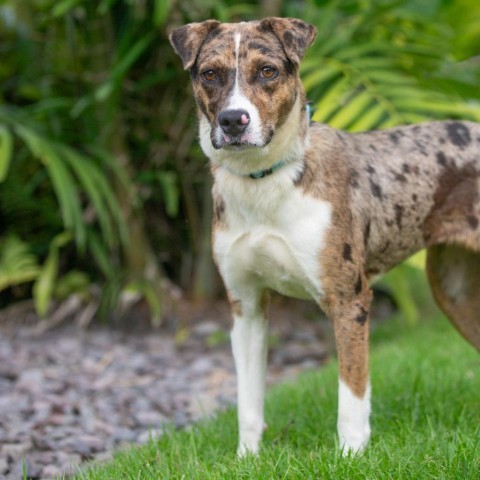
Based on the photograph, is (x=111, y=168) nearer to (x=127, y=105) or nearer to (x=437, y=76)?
(x=127, y=105)

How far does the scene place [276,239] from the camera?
12.8ft

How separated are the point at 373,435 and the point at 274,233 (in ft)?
3.42

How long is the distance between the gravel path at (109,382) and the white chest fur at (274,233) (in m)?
0.98

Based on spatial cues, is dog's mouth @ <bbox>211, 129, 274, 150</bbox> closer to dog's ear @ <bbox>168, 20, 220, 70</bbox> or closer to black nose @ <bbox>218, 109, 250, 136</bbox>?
black nose @ <bbox>218, 109, 250, 136</bbox>

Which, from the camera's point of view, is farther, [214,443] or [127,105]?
[127,105]

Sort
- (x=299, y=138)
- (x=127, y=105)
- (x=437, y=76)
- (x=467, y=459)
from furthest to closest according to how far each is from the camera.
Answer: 1. (x=127, y=105)
2. (x=437, y=76)
3. (x=299, y=138)
4. (x=467, y=459)

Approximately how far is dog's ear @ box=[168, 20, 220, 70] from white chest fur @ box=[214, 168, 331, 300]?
528 millimetres

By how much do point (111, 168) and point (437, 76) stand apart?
2.76 m

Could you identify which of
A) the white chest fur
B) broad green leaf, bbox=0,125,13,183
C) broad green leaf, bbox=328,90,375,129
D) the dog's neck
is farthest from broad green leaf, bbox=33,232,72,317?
the dog's neck

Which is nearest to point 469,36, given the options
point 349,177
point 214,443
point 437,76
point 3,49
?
point 437,76

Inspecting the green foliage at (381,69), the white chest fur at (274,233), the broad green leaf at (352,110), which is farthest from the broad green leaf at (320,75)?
the white chest fur at (274,233)

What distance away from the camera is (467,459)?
11.0ft

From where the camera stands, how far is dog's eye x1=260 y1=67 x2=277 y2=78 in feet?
12.2

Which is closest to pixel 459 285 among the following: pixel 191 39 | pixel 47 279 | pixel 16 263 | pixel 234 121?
pixel 234 121
